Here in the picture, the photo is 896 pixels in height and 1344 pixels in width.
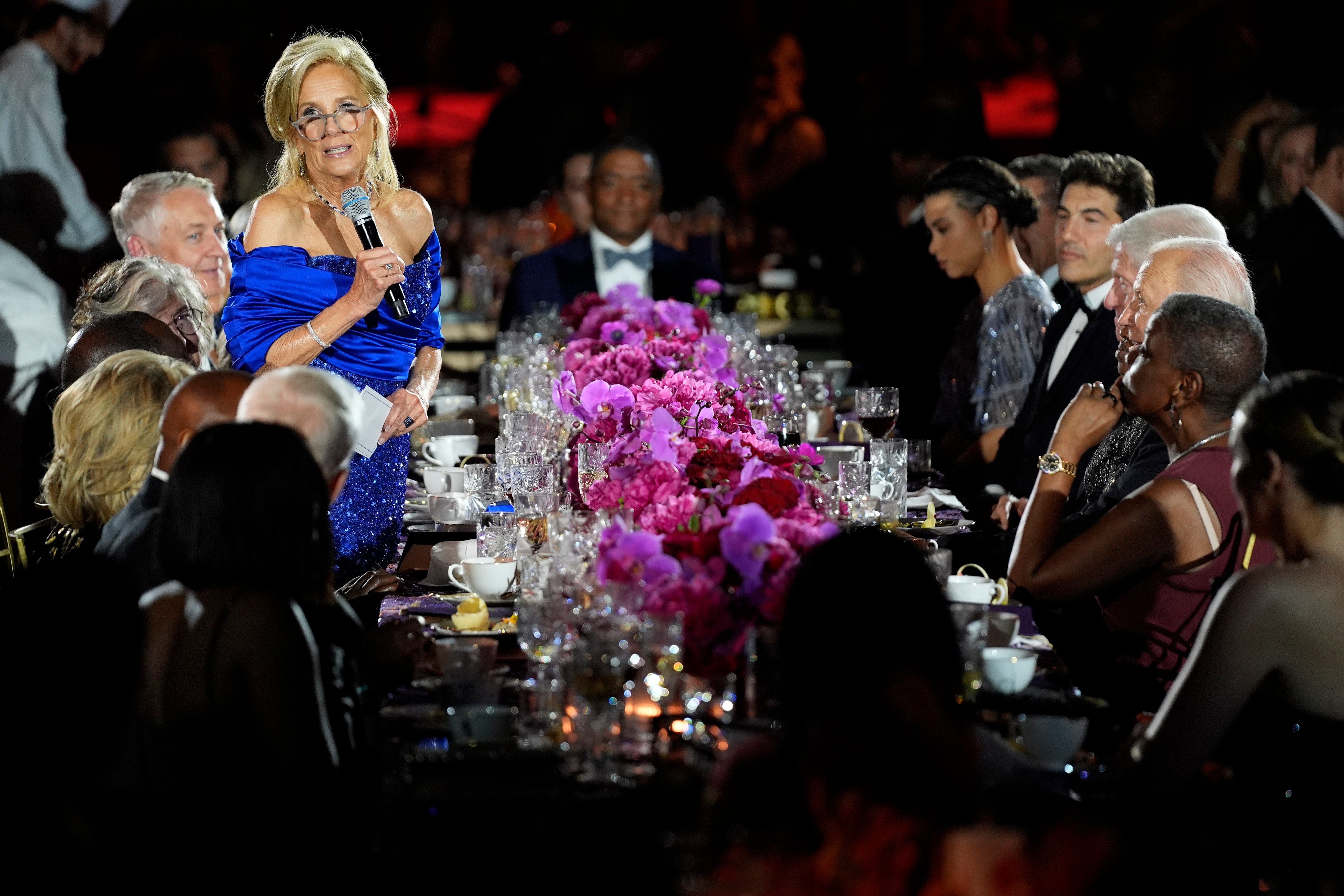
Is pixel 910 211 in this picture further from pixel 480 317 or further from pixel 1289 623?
pixel 1289 623

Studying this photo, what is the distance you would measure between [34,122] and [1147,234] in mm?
4526

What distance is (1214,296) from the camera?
315 centimetres

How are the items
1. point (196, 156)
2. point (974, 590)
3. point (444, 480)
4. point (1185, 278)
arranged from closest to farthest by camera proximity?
point (974, 590)
point (1185, 278)
point (444, 480)
point (196, 156)

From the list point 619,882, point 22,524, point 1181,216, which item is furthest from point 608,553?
point 22,524

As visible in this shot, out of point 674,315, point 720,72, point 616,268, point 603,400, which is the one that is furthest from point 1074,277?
point 720,72

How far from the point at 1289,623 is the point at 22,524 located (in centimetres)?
473

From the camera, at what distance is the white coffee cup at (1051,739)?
1885mm

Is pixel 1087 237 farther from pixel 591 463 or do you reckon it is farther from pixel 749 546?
pixel 749 546

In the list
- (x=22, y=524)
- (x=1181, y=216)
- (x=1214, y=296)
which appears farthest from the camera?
(x=22, y=524)

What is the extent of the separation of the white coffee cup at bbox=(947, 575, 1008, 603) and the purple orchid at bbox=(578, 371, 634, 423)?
2.90 feet

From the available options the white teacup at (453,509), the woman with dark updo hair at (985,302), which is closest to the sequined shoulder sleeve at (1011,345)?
the woman with dark updo hair at (985,302)

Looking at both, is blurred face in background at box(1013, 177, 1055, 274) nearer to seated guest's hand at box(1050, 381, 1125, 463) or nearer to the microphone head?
seated guest's hand at box(1050, 381, 1125, 463)

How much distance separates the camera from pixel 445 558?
2.89 m

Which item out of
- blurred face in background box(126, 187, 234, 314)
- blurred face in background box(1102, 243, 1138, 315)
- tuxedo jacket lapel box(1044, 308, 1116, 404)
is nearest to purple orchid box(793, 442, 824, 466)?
blurred face in background box(1102, 243, 1138, 315)
